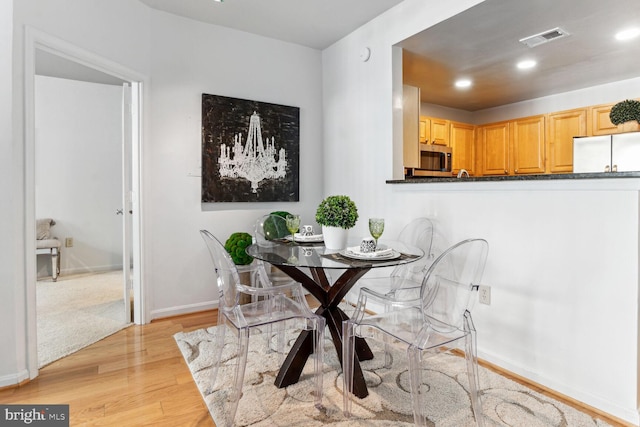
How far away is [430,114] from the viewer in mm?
5555

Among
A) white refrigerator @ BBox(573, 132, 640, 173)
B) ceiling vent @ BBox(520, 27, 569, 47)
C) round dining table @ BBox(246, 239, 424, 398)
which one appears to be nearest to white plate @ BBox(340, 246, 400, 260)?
round dining table @ BBox(246, 239, 424, 398)

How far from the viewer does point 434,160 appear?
4684mm

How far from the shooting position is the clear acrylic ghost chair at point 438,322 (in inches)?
64.7

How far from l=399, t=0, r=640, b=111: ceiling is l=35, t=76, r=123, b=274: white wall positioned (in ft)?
13.6

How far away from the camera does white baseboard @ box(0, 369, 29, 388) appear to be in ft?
6.66

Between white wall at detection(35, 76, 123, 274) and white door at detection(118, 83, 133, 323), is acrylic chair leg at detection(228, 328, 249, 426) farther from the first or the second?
white wall at detection(35, 76, 123, 274)

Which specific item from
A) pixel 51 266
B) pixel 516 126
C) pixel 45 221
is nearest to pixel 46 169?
pixel 45 221

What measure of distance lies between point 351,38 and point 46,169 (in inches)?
166

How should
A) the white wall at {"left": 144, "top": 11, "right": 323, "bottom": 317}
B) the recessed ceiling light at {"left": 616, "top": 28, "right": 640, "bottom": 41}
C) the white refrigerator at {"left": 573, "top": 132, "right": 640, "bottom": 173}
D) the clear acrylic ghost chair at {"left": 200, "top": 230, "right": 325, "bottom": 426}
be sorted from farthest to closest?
the white refrigerator at {"left": 573, "top": 132, "right": 640, "bottom": 173} < the white wall at {"left": 144, "top": 11, "right": 323, "bottom": 317} < the recessed ceiling light at {"left": 616, "top": 28, "right": 640, "bottom": 41} < the clear acrylic ghost chair at {"left": 200, "top": 230, "right": 325, "bottom": 426}

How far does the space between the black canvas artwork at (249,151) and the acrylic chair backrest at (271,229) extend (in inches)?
24.7

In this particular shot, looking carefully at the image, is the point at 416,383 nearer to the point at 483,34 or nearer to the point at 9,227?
the point at 9,227

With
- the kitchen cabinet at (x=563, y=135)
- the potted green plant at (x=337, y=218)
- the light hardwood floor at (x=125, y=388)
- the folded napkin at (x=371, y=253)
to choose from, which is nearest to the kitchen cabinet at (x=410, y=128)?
the potted green plant at (x=337, y=218)

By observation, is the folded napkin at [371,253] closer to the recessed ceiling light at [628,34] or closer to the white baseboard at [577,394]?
the white baseboard at [577,394]

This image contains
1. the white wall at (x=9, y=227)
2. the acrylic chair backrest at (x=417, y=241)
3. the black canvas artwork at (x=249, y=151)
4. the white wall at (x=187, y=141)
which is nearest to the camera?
the white wall at (x=9, y=227)
